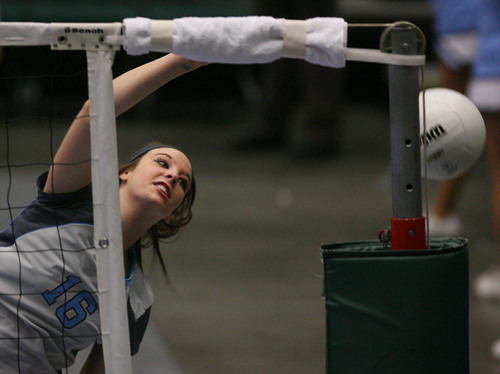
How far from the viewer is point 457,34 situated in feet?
16.9

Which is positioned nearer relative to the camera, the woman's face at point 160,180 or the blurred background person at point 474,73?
the woman's face at point 160,180

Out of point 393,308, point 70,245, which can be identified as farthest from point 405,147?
point 70,245

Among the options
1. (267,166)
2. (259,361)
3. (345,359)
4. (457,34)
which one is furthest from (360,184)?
(345,359)

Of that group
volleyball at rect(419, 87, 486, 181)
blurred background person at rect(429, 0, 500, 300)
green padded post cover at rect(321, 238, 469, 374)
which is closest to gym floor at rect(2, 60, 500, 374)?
blurred background person at rect(429, 0, 500, 300)

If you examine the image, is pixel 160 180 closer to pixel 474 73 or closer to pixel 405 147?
pixel 405 147

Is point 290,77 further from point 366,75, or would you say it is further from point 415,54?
point 415,54

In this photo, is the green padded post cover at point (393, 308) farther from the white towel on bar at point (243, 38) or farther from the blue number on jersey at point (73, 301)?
the blue number on jersey at point (73, 301)

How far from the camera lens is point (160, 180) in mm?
2299

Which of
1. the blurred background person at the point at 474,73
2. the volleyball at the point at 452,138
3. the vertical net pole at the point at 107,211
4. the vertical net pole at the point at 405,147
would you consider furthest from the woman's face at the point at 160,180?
the blurred background person at the point at 474,73

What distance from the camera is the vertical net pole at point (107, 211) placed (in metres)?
2.04

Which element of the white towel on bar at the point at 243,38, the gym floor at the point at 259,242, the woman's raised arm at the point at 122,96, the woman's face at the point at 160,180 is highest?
the white towel on bar at the point at 243,38

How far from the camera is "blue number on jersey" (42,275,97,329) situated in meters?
2.22

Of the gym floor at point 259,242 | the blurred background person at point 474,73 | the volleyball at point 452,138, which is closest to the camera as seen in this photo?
the volleyball at point 452,138

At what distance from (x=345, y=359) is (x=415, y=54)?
70 cm
